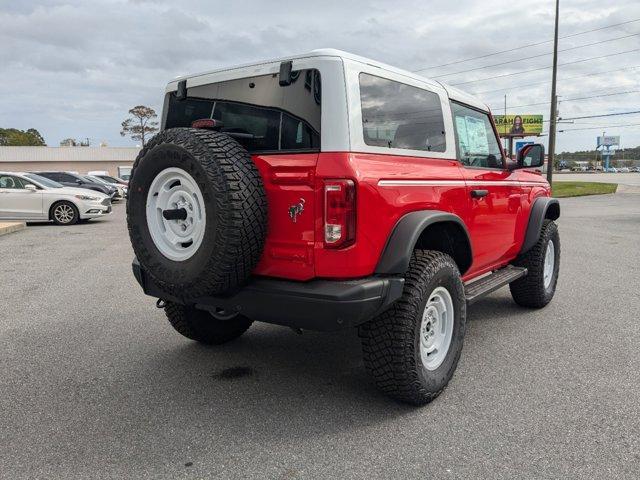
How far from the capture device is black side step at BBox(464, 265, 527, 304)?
3.89 meters

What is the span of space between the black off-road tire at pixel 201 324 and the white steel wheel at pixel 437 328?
1.66 meters

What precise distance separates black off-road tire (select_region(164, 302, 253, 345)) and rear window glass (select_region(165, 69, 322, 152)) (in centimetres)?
150

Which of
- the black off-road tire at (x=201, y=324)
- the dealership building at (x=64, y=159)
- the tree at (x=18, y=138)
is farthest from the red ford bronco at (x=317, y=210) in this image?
the tree at (x=18, y=138)

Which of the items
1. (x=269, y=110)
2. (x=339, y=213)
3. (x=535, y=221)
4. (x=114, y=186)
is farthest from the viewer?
(x=114, y=186)

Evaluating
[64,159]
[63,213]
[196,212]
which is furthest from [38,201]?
[64,159]

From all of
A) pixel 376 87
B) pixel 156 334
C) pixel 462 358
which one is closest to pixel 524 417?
pixel 462 358

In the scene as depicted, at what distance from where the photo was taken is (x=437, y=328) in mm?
3453

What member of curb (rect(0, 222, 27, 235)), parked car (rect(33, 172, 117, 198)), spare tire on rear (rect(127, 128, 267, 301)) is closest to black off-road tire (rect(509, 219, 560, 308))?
spare tire on rear (rect(127, 128, 267, 301))

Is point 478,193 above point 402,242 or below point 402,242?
above

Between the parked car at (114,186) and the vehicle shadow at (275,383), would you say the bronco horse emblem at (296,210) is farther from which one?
the parked car at (114,186)

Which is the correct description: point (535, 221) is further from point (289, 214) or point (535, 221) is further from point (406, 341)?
point (289, 214)

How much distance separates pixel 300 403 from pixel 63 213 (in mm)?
13046

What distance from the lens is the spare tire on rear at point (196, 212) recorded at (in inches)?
108

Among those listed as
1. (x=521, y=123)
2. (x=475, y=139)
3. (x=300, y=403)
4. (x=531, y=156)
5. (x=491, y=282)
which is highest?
(x=521, y=123)
